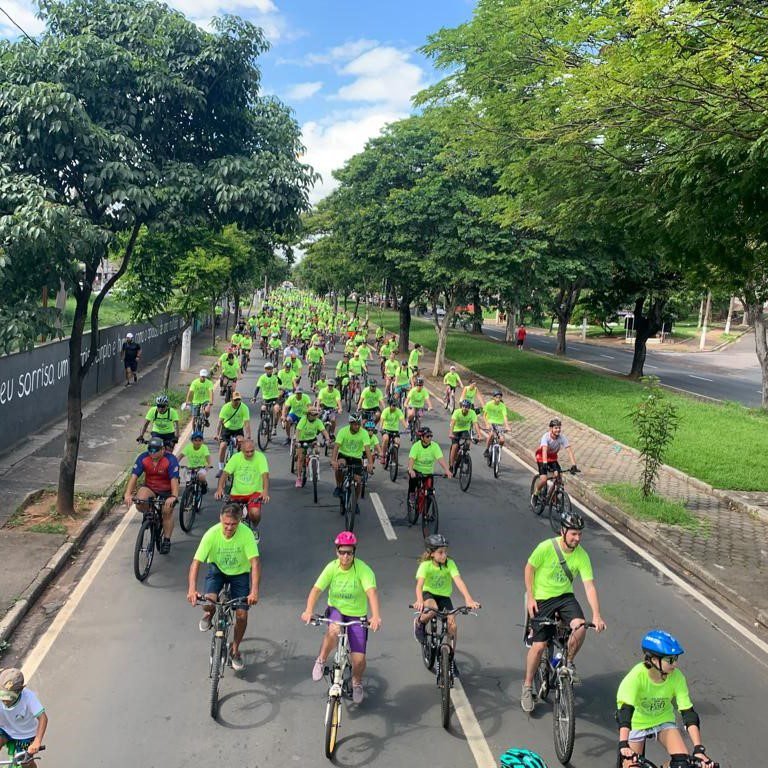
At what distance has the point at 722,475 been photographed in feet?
49.8

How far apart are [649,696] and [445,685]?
1.75 metres

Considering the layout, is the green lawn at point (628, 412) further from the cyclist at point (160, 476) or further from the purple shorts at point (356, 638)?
the purple shorts at point (356, 638)

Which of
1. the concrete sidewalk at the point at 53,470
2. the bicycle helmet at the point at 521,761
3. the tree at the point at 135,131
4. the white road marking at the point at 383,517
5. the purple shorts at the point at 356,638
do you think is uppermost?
the tree at the point at 135,131

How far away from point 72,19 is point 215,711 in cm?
956

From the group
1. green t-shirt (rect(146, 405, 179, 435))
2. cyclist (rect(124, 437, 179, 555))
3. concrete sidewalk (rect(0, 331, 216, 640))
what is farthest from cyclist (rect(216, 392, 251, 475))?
cyclist (rect(124, 437, 179, 555))

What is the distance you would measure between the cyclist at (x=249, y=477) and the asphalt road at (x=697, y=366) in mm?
24576

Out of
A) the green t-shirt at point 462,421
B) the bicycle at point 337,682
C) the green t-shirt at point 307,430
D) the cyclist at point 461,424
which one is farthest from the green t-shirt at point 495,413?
the bicycle at point 337,682

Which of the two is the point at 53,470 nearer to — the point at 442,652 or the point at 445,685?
the point at 442,652

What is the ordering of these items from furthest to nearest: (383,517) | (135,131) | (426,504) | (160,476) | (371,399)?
1. (371,399)
2. (383,517)
3. (426,504)
4. (135,131)
5. (160,476)

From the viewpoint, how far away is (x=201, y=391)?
1550cm

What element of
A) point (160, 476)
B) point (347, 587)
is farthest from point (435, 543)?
point (160, 476)

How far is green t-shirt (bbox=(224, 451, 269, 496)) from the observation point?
9.38 meters

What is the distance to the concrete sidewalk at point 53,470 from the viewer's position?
8.45m

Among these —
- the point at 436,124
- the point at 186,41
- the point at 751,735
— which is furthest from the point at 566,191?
the point at 751,735
